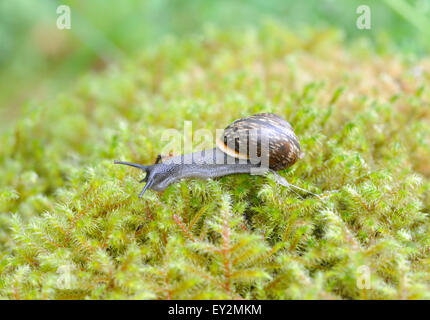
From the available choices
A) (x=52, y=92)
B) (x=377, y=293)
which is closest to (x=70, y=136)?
(x=52, y=92)

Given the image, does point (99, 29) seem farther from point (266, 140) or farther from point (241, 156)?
point (266, 140)

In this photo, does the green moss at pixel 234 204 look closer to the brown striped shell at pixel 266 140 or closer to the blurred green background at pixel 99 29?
the brown striped shell at pixel 266 140

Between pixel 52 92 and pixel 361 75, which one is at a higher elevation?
pixel 52 92

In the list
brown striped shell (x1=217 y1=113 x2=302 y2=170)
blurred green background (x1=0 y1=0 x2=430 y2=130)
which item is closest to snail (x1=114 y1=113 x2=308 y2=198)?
brown striped shell (x1=217 y1=113 x2=302 y2=170)

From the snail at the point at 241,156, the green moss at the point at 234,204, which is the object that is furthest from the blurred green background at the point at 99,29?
the snail at the point at 241,156

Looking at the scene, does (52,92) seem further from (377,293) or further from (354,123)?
(377,293)

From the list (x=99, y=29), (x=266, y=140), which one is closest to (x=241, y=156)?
(x=266, y=140)
